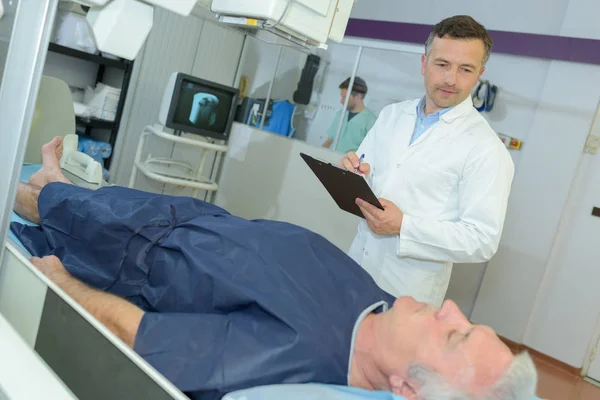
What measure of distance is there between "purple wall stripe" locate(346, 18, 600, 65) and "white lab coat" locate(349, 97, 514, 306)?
242 centimetres

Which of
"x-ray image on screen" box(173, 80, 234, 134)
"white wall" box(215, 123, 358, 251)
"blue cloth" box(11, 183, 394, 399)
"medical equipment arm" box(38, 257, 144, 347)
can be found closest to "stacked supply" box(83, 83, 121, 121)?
"x-ray image on screen" box(173, 80, 234, 134)

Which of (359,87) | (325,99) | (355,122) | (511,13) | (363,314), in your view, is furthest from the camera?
(325,99)

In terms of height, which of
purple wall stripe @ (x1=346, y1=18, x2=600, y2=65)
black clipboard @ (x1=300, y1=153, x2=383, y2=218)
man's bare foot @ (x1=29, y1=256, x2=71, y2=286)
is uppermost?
purple wall stripe @ (x1=346, y1=18, x2=600, y2=65)

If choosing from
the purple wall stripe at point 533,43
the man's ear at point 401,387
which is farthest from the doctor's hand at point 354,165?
the purple wall stripe at point 533,43

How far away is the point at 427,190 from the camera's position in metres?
1.85

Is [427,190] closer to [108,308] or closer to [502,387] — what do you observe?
[502,387]

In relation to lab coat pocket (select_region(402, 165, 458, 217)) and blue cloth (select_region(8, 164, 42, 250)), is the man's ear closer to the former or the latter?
lab coat pocket (select_region(402, 165, 458, 217))

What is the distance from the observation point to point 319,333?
1.17 meters

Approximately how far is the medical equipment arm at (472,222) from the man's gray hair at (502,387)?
23.1 inches

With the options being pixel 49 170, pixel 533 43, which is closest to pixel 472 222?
pixel 49 170

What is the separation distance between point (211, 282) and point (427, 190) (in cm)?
87

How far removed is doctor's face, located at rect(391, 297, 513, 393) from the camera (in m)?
1.11

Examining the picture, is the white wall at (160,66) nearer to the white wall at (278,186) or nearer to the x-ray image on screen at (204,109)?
the white wall at (278,186)

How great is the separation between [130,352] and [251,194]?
3.61 metres
